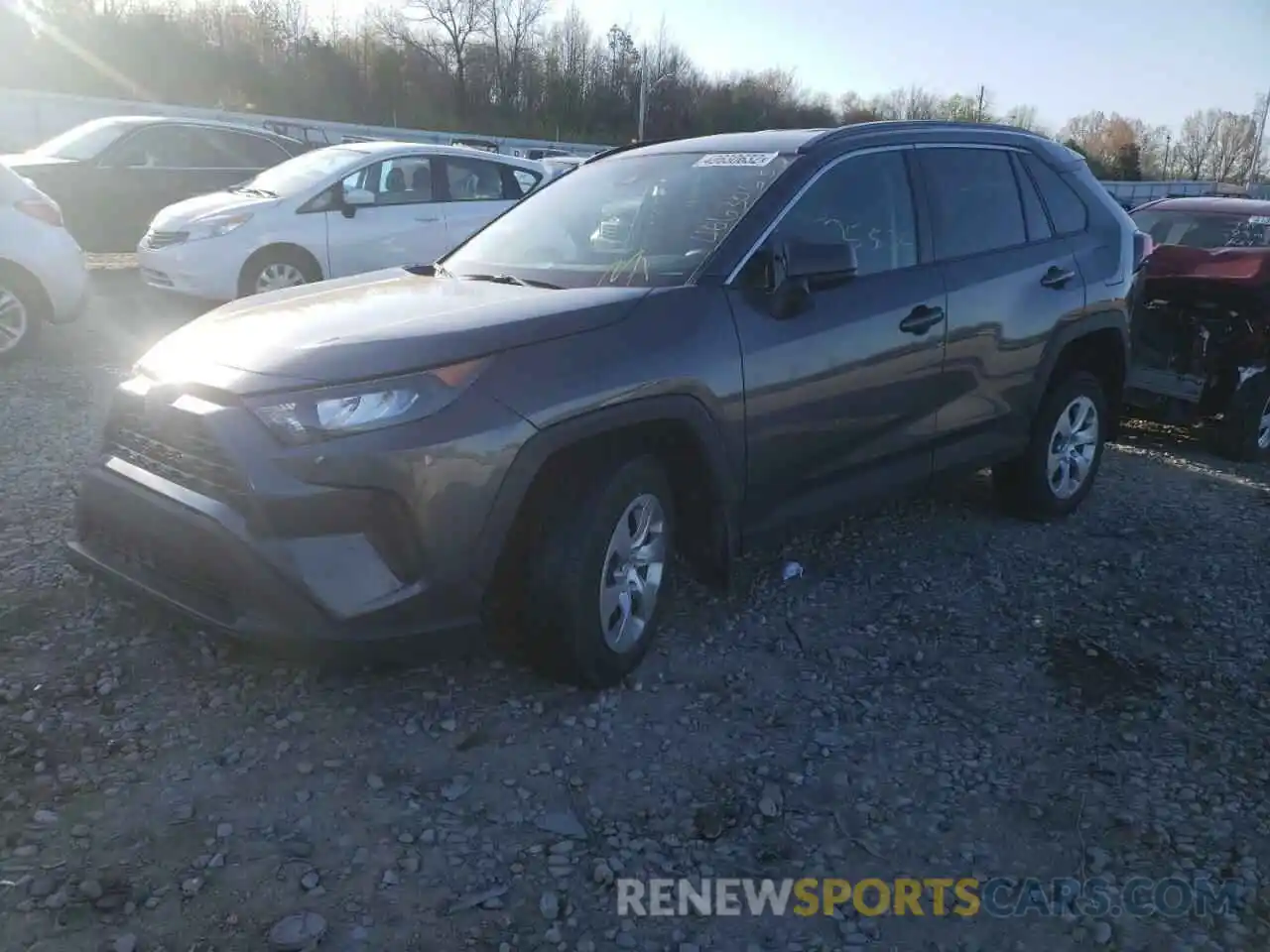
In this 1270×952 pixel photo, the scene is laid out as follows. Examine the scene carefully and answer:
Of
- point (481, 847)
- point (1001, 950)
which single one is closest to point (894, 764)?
point (1001, 950)

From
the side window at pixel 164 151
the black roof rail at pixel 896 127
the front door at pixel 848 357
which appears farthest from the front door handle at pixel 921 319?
the side window at pixel 164 151

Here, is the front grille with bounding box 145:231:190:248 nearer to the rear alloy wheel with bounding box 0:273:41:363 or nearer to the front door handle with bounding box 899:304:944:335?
the rear alloy wheel with bounding box 0:273:41:363

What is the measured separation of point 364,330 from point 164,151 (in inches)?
413

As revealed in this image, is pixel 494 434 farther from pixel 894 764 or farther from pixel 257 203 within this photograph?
pixel 257 203

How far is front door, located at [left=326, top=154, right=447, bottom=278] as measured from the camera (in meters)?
9.49

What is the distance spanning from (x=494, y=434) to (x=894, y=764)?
5.17ft

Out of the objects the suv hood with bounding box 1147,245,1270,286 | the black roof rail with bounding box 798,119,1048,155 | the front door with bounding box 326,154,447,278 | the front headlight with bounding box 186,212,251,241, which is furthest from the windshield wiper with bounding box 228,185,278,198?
the suv hood with bounding box 1147,245,1270,286

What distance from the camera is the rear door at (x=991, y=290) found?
15.4ft

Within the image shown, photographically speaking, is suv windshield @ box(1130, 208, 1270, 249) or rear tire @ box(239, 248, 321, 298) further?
rear tire @ box(239, 248, 321, 298)

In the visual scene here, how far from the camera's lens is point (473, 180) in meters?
10.4

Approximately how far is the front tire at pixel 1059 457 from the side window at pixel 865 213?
1.37m

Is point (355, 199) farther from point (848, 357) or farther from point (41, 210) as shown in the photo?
point (848, 357)

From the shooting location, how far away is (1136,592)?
4777 mm

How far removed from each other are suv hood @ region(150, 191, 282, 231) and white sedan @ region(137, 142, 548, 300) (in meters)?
0.01
